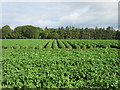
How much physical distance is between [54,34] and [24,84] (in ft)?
235

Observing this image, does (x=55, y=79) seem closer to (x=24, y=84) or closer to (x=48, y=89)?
(x=48, y=89)

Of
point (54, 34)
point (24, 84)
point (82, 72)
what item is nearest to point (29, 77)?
point (24, 84)

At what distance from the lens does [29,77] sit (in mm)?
6234

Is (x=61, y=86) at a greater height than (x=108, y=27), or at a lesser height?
lesser

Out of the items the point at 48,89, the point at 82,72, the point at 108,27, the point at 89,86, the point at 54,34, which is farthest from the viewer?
the point at 108,27

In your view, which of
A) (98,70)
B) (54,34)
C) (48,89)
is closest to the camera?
(48,89)

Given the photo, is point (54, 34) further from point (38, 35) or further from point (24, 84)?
point (24, 84)

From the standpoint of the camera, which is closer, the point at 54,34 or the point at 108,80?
the point at 108,80

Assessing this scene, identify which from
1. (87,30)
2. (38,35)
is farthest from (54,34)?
(87,30)

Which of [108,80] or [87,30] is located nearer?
[108,80]

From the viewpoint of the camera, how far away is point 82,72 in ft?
23.0

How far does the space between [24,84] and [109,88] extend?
11.5ft

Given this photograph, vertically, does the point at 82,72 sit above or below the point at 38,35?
below

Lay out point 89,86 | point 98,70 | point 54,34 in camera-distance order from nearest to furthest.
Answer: point 89,86 < point 98,70 < point 54,34
